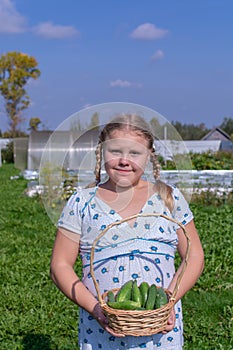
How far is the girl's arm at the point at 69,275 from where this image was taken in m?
1.91

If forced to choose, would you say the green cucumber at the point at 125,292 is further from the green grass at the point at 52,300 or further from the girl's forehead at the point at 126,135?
the green grass at the point at 52,300

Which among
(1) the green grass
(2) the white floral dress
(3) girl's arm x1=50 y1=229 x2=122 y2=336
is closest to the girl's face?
(2) the white floral dress

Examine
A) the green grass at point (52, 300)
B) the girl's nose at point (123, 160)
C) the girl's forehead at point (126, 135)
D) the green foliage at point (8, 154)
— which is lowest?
the green grass at point (52, 300)

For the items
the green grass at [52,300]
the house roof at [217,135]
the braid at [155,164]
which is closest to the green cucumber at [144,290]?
the braid at [155,164]

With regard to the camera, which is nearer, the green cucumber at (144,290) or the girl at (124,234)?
the green cucumber at (144,290)

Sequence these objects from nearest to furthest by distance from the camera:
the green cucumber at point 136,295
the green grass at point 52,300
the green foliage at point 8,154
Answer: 1. the green cucumber at point 136,295
2. the green grass at point 52,300
3. the green foliage at point 8,154

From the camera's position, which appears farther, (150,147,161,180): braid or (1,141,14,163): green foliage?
(1,141,14,163): green foliage

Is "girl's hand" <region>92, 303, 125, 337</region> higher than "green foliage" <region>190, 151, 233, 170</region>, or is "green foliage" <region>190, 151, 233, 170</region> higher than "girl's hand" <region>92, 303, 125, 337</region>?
"green foliage" <region>190, 151, 233, 170</region>

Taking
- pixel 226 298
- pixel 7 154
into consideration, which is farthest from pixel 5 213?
pixel 7 154

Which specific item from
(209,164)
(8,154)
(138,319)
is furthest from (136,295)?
(8,154)

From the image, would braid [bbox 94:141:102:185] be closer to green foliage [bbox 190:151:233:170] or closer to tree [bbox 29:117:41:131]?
green foliage [bbox 190:151:233:170]

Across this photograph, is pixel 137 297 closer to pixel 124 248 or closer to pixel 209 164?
pixel 124 248

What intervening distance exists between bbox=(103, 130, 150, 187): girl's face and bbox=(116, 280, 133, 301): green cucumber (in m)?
0.36

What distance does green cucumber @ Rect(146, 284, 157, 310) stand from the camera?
69.7 inches
